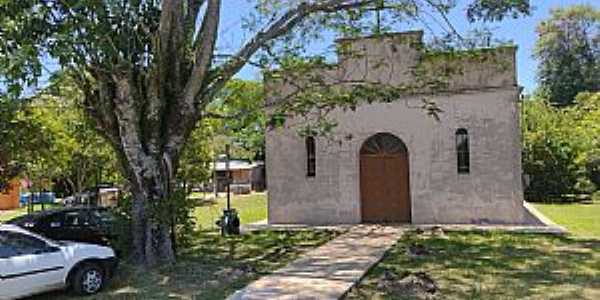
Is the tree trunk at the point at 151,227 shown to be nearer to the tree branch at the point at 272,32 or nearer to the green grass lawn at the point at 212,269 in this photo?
the green grass lawn at the point at 212,269

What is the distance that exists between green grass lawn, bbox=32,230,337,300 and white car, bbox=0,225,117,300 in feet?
1.01

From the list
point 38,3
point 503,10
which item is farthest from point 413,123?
point 38,3

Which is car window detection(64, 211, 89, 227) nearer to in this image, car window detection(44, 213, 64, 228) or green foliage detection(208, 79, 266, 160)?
car window detection(44, 213, 64, 228)

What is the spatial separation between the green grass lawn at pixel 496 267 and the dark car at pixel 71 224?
6803 mm

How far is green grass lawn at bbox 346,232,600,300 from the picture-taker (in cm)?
941

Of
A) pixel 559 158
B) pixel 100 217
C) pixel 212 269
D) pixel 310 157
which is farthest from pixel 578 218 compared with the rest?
pixel 100 217

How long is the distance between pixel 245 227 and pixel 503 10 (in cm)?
1012

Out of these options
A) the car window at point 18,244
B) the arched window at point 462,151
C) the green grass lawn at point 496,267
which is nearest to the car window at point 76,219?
the car window at point 18,244

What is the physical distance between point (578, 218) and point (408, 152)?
21.6 ft

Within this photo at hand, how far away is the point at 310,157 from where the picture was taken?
19109 millimetres

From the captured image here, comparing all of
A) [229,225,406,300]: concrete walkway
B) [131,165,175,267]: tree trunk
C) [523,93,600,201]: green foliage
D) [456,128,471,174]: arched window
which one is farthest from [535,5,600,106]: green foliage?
[131,165,175,267]: tree trunk

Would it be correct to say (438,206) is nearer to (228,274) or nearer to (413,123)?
(413,123)

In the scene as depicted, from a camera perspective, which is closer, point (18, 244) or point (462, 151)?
point (18, 244)

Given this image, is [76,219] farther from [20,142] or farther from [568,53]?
[568,53]
